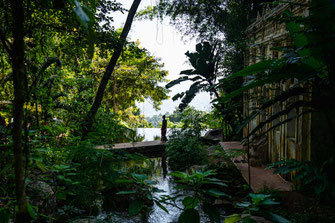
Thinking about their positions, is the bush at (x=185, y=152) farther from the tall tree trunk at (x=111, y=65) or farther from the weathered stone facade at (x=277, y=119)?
the tall tree trunk at (x=111, y=65)

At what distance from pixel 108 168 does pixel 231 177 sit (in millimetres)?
4031

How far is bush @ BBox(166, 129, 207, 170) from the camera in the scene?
691cm

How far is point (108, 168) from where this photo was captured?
5.06 feet

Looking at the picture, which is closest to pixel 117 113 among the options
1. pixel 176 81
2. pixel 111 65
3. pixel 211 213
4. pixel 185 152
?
pixel 111 65

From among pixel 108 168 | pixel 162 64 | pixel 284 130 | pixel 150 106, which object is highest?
pixel 162 64

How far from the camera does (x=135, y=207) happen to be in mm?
1159

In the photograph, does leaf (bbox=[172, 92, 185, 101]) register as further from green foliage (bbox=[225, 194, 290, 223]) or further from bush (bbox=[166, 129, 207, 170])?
green foliage (bbox=[225, 194, 290, 223])

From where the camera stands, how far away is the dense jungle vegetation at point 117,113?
1.10 meters

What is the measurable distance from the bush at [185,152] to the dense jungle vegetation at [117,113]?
0.04 metres

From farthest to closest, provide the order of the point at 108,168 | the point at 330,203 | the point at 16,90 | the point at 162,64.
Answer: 1. the point at 162,64
2. the point at 330,203
3. the point at 108,168
4. the point at 16,90

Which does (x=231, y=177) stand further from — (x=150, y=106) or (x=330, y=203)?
(x=150, y=106)

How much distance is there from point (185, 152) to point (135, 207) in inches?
244

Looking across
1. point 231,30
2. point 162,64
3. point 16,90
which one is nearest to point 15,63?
point 16,90

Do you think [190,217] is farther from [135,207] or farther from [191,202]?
[135,207]
